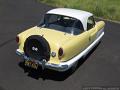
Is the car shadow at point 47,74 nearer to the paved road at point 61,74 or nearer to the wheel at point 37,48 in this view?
the paved road at point 61,74

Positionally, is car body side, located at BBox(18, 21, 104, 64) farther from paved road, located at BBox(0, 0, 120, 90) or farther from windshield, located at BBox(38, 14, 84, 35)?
paved road, located at BBox(0, 0, 120, 90)

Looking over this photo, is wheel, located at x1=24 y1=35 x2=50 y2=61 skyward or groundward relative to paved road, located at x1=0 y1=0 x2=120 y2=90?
skyward

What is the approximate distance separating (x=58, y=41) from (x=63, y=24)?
1154 mm

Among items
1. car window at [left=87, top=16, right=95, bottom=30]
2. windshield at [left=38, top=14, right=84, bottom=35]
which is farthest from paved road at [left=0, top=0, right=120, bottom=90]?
windshield at [left=38, top=14, right=84, bottom=35]

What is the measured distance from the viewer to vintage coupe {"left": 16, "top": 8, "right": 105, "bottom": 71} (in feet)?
22.7

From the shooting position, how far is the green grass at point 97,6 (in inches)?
621

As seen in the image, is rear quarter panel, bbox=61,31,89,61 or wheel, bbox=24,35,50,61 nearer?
wheel, bbox=24,35,50,61

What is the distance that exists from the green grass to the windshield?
7588 millimetres

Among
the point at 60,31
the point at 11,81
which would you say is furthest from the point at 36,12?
the point at 11,81

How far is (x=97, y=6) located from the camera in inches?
651

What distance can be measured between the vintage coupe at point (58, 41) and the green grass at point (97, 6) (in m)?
7.20

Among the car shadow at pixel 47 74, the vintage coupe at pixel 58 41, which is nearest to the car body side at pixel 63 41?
the vintage coupe at pixel 58 41

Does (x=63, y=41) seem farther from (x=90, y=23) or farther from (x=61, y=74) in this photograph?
(x=90, y=23)

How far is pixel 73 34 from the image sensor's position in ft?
25.3
